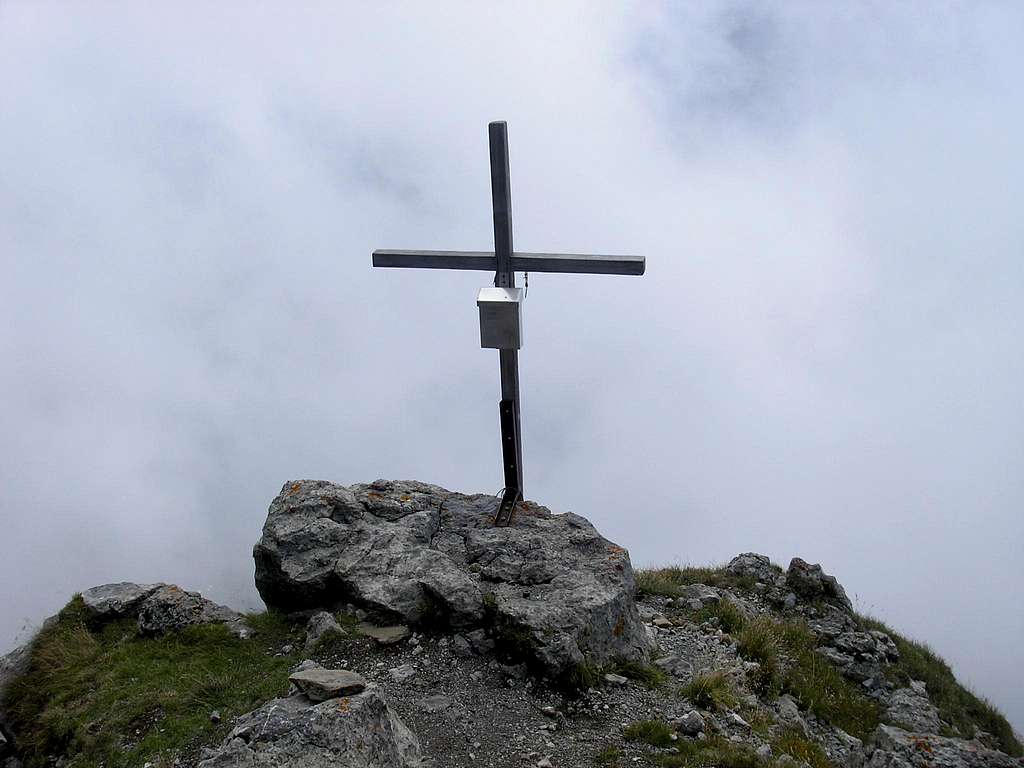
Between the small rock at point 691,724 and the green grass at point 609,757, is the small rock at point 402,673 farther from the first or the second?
the small rock at point 691,724

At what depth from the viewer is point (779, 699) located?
31.7 ft

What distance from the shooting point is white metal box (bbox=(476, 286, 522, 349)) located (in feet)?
34.1

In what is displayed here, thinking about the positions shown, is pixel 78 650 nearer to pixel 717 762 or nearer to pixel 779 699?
pixel 717 762

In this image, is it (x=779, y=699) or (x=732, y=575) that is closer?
(x=779, y=699)

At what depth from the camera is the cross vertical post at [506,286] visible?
35.0 ft

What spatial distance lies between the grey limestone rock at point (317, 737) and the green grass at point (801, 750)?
368cm

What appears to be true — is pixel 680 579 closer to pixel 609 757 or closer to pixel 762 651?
pixel 762 651

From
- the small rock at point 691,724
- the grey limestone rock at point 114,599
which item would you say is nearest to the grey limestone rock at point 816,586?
the small rock at point 691,724

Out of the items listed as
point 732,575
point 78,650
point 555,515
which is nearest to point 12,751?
point 78,650

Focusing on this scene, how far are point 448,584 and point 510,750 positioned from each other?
7.61 ft

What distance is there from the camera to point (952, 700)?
11438mm

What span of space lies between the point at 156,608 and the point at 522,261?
6.58 m

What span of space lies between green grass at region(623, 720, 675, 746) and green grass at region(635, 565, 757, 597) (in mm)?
4758

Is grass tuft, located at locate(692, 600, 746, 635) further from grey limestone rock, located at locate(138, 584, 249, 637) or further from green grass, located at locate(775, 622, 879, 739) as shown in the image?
grey limestone rock, located at locate(138, 584, 249, 637)
